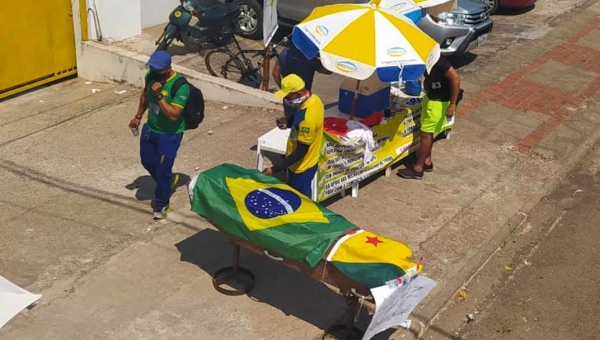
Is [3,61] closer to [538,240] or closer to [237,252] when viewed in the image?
[237,252]

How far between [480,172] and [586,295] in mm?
2485

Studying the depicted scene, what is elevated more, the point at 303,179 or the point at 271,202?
the point at 271,202

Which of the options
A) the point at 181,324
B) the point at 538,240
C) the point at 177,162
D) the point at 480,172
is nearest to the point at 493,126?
the point at 480,172

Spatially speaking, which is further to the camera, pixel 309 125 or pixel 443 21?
pixel 443 21

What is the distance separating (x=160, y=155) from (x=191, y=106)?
1.92 feet

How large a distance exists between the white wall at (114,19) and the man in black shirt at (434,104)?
210 inches

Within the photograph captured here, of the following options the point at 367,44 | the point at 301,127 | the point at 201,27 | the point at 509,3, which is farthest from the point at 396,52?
the point at 509,3

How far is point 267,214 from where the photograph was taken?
20.8 ft

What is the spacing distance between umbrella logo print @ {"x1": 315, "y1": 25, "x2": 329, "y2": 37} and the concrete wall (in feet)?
8.20

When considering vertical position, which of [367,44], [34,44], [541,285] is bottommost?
[541,285]

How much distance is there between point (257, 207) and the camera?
6410 millimetres

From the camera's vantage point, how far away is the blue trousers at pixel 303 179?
25.1ft

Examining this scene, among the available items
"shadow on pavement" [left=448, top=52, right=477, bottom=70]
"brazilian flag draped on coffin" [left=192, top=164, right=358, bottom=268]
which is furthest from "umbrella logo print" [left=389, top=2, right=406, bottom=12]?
"shadow on pavement" [left=448, top=52, right=477, bottom=70]

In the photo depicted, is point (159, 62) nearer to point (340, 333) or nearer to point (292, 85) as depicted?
point (292, 85)
